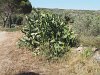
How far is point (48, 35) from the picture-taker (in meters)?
10.2

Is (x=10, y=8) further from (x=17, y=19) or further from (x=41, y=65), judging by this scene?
(x=41, y=65)

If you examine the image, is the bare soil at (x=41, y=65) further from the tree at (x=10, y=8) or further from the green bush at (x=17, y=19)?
the green bush at (x=17, y=19)

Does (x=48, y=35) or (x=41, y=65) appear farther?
(x=48, y=35)

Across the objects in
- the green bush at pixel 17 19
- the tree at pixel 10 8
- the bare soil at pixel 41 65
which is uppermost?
the bare soil at pixel 41 65

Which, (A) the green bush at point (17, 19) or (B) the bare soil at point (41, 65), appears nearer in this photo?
(B) the bare soil at point (41, 65)

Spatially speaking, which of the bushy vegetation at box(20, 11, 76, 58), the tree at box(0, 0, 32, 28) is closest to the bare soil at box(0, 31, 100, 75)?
the bushy vegetation at box(20, 11, 76, 58)

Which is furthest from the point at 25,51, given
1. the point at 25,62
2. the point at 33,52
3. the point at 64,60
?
the point at 64,60

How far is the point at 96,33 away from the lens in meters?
14.3

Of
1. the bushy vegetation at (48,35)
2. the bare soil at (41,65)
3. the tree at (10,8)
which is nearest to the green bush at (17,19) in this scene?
the tree at (10,8)

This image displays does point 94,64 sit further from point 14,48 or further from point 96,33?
point 96,33

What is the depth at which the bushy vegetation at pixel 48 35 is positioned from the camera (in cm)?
968

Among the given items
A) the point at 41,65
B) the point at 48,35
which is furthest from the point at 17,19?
the point at 41,65

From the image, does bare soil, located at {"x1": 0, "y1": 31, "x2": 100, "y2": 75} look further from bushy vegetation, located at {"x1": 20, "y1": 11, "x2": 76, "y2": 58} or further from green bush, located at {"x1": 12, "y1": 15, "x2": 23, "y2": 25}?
green bush, located at {"x1": 12, "y1": 15, "x2": 23, "y2": 25}

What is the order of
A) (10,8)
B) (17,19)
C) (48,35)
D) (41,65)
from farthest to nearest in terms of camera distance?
(17,19), (10,8), (48,35), (41,65)
